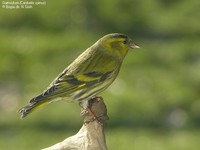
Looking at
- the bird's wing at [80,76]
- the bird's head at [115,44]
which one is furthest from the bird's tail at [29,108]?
the bird's head at [115,44]

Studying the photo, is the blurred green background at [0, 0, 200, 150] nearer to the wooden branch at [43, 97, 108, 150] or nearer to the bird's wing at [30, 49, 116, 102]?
the bird's wing at [30, 49, 116, 102]

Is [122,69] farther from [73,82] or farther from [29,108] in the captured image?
[29,108]

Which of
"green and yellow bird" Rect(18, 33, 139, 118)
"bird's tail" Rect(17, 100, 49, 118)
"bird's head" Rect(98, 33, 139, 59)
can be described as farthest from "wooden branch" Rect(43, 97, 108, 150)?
"bird's head" Rect(98, 33, 139, 59)

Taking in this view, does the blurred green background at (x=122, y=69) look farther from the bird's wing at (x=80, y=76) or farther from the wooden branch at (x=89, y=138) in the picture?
the wooden branch at (x=89, y=138)

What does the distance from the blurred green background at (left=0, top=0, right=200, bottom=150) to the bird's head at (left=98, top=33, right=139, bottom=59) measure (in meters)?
8.13

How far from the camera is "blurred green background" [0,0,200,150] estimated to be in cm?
1897

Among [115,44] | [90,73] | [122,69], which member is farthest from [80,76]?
[122,69]

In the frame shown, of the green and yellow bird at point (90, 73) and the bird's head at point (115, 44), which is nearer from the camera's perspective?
the green and yellow bird at point (90, 73)

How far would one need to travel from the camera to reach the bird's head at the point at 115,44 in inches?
385

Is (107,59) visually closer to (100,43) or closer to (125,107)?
(100,43)

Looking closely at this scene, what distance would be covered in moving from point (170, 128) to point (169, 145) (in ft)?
3.23

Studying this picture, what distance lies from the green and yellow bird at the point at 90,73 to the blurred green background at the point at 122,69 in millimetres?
8317

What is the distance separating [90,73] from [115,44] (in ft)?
2.04

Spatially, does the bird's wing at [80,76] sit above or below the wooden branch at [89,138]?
above
